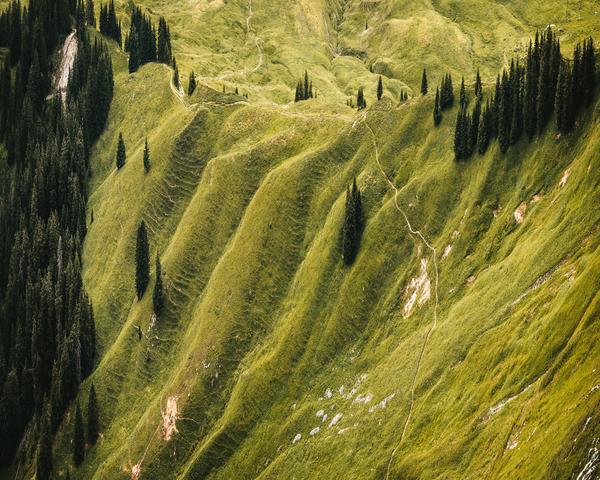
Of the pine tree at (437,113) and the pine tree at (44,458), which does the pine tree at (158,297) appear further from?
the pine tree at (437,113)

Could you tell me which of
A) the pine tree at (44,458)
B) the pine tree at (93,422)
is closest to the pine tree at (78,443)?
the pine tree at (93,422)

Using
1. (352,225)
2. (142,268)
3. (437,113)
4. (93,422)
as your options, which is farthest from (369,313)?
(93,422)

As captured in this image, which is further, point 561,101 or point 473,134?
point 473,134

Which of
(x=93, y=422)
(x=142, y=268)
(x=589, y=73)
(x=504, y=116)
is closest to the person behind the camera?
(x=589, y=73)

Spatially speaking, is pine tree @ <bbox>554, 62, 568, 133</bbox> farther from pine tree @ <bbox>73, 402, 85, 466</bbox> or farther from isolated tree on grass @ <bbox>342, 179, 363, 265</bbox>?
pine tree @ <bbox>73, 402, 85, 466</bbox>

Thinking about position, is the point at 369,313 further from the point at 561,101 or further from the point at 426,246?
the point at 561,101

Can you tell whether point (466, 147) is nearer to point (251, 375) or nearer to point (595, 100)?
point (595, 100)

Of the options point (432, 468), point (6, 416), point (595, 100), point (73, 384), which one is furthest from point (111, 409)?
point (595, 100)

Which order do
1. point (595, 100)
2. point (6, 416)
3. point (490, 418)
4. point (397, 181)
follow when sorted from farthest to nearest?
point (6, 416)
point (397, 181)
point (595, 100)
point (490, 418)
